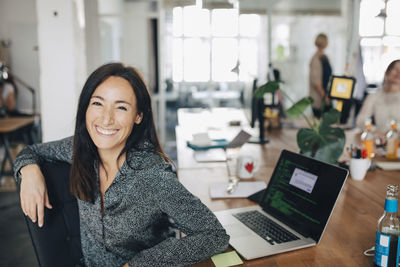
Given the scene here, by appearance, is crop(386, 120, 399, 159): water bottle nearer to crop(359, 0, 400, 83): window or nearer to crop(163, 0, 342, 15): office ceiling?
crop(163, 0, 342, 15): office ceiling

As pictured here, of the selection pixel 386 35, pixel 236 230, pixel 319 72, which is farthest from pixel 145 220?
pixel 386 35

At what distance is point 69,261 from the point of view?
4.50ft

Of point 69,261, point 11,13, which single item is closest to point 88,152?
point 69,261

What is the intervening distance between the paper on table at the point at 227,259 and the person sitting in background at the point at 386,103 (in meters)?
2.63

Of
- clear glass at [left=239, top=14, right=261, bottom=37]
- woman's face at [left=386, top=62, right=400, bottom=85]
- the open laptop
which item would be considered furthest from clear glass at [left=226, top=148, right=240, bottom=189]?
clear glass at [left=239, top=14, right=261, bottom=37]

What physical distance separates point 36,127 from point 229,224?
13.6 feet

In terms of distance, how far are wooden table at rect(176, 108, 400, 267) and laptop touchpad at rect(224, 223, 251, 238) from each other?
0.15 metres

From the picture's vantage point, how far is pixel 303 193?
129cm

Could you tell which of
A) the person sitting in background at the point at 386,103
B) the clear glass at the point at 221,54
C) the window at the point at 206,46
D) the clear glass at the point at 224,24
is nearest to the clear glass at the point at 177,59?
the window at the point at 206,46

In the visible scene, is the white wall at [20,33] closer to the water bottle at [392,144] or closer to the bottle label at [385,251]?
the water bottle at [392,144]

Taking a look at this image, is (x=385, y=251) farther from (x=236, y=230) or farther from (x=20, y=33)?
(x=20, y=33)

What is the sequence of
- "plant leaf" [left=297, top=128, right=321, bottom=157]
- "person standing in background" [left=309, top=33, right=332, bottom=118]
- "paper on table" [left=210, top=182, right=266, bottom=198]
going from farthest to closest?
"person standing in background" [left=309, top=33, right=332, bottom=118] < "plant leaf" [left=297, top=128, right=321, bottom=157] < "paper on table" [left=210, top=182, right=266, bottom=198]

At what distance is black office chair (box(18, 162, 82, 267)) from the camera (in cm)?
126

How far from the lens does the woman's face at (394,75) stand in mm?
3162
